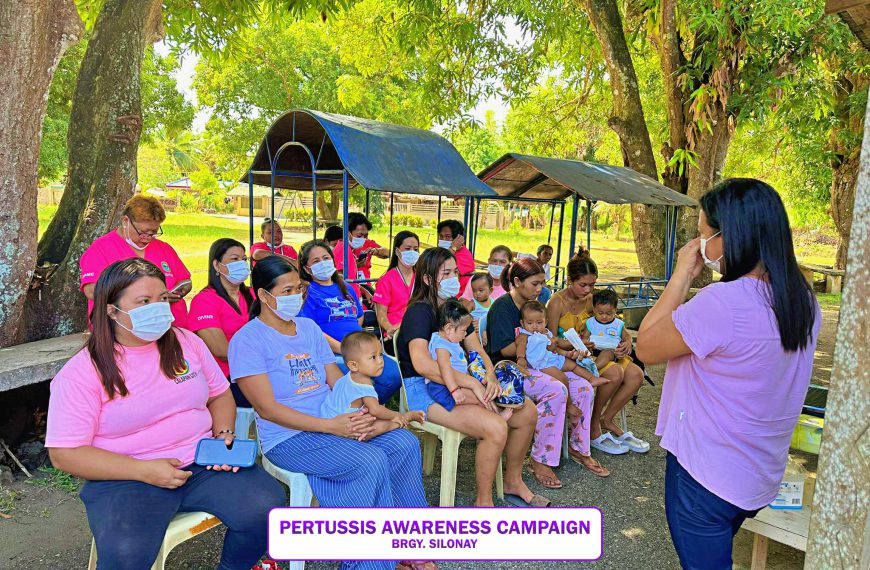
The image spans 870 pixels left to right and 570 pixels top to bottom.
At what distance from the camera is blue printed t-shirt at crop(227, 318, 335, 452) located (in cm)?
290

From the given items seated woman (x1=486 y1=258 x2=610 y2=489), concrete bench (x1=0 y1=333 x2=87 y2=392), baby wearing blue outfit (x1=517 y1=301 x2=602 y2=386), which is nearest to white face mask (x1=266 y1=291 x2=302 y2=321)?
concrete bench (x1=0 y1=333 x2=87 y2=392)

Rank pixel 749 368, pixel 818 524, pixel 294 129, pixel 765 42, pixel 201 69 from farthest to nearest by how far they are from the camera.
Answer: pixel 201 69 → pixel 765 42 → pixel 294 129 → pixel 749 368 → pixel 818 524

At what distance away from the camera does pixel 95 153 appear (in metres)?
4.55

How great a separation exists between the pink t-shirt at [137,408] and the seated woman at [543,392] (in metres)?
2.03

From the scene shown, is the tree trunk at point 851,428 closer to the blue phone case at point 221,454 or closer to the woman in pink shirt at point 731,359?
the woman in pink shirt at point 731,359

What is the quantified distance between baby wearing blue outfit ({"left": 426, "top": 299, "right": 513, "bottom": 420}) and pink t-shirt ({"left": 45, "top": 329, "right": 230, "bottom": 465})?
1267mm

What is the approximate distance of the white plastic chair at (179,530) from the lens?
7.68 ft

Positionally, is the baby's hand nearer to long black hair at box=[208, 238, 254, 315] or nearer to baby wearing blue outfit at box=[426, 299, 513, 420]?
baby wearing blue outfit at box=[426, 299, 513, 420]

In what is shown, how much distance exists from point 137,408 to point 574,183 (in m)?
4.99

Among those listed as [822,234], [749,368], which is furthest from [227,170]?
[822,234]

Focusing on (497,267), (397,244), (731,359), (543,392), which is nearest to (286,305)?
(543,392)

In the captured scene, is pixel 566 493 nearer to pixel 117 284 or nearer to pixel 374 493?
pixel 374 493

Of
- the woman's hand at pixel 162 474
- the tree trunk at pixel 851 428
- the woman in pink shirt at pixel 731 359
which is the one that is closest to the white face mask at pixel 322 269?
the woman's hand at pixel 162 474

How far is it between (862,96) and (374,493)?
10.4 meters
